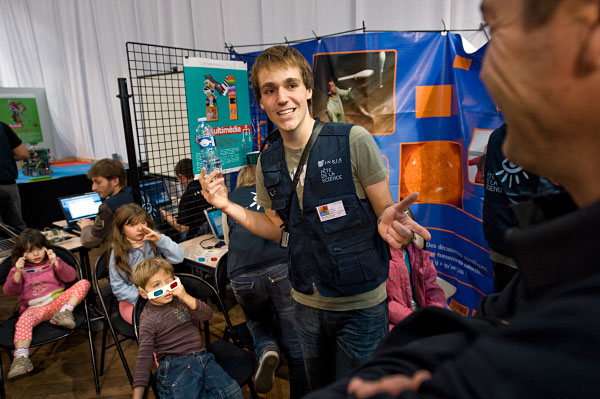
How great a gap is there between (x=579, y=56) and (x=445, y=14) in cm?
346

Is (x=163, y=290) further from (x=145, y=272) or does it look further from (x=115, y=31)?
(x=115, y=31)

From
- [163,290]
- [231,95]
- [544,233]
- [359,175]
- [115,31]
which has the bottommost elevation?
[163,290]

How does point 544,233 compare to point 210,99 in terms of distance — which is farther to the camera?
point 210,99

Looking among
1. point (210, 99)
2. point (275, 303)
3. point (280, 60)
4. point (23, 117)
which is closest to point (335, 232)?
point (280, 60)

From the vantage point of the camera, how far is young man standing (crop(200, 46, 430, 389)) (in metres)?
1.34

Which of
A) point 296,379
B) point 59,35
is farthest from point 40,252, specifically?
point 59,35

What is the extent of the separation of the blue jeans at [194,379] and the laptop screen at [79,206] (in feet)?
8.14

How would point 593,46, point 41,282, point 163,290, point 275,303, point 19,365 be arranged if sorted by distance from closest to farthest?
point 593,46 → point 163,290 → point 275,303 → point 19,365 → point 41,282

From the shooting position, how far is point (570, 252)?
0.96 ft

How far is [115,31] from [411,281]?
692 cm

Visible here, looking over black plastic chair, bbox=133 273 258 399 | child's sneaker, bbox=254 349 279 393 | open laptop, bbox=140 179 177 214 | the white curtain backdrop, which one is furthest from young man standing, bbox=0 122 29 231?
child's sneaker, bbox=254 349 279 393

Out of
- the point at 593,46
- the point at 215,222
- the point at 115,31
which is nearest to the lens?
the point at 593,46

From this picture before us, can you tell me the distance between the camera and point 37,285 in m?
2.68

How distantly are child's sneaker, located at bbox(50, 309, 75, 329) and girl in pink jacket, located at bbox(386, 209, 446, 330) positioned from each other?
2106 millimetres
